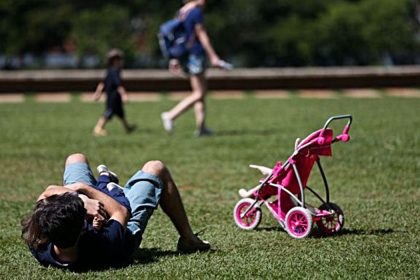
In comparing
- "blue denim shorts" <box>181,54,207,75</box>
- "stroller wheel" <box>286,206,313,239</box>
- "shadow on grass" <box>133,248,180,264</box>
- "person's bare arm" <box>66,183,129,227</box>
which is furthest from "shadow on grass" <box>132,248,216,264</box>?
"blue denim shorts" <box>181,54,207,75</box>

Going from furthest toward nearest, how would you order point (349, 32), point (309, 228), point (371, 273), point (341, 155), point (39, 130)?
point (349, 32) < point (39, 130) < point (341, 155) < point (309, 228) < point (371, 273)

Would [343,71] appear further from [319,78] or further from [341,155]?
[341,155]

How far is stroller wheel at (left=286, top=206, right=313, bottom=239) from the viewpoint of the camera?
6.05 meters

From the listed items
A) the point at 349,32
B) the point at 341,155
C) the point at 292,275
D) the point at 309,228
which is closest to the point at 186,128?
the point at 341,155

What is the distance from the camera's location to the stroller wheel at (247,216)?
6.54 m

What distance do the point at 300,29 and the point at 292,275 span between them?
35445 mm

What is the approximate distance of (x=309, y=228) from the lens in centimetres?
605

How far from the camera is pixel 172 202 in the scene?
18.7 ft

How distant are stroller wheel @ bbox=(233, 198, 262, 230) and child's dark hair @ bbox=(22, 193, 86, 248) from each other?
1.83 meters

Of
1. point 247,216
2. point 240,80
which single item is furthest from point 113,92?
point 240,80

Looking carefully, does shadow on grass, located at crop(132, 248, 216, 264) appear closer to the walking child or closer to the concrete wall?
the walking child

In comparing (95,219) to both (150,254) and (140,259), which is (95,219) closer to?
(140,259)

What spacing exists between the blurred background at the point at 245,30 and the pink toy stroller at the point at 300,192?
3185 centimetres

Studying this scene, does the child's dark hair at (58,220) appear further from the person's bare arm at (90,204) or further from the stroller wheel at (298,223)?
the stroller wheel at (298,223)
